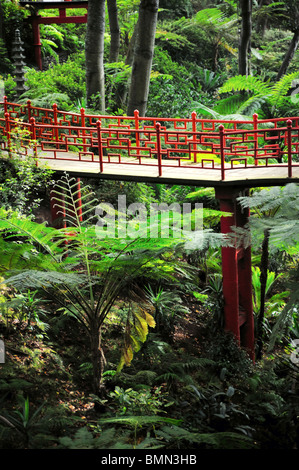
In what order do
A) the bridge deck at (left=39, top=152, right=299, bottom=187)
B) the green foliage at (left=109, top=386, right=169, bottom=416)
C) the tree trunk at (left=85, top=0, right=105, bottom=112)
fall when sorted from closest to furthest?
the green foliage at (left=109, top=386, right=169, bottom=416)
the bridge deck at (left=39, top=152, right=299, bottom=187)
the tree trunk at (left=85, top=0, right=105, bottom=112)

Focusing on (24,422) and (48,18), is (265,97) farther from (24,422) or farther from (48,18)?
(48,18)

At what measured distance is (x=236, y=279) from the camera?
33.7 ft

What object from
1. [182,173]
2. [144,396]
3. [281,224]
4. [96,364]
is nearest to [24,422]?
[96,364]

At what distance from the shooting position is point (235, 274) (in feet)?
33.4

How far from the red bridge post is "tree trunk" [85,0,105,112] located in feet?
18.5

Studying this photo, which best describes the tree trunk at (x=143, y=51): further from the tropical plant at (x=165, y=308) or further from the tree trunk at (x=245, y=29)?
the tropical plant at (x=165, y=308)

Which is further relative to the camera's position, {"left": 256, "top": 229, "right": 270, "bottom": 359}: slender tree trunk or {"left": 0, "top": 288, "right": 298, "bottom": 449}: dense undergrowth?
{"left": 256, "top": 229, "right": 270, "bottom": 359}: slender tree trunk

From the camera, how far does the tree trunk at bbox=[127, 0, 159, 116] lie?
13.1 meters

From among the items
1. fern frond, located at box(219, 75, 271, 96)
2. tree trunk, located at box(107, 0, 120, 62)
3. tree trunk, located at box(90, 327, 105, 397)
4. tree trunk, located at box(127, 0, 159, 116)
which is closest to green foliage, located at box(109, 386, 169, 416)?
tree trunk, located at box(90, 327, 105, 397)

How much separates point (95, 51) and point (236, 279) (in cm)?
692

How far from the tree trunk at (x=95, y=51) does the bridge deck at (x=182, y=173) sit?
12.5 feet

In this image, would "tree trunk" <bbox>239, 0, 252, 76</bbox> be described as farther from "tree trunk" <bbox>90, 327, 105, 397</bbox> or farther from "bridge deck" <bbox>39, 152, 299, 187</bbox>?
"tree trunk" <bbox>90, 327, 105, 397</bbox>

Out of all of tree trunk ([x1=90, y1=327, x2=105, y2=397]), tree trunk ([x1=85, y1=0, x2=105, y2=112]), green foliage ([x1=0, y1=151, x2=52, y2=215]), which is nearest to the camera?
tree trunk ([x1=90, y1=327, x2=105, y2=397])

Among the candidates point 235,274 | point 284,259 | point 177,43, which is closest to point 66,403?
point 235,274
